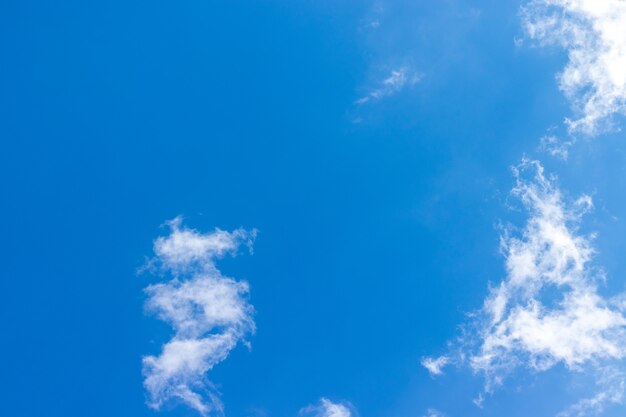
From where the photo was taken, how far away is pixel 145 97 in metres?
101

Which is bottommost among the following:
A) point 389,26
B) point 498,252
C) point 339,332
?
point 339,332

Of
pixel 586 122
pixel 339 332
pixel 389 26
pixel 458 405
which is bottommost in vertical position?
pixel 458 405

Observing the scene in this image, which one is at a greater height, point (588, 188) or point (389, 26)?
point (389, 26)

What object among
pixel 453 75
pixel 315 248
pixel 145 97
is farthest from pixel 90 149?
pixel 453 75

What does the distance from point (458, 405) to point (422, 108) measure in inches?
1778

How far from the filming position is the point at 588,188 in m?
97.5

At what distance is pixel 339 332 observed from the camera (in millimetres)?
96812

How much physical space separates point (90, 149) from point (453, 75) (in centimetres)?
5743

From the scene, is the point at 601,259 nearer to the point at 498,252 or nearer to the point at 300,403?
the point at 498,252

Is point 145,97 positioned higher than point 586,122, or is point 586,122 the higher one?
point 145,97

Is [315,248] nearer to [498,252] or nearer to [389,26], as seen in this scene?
[498,252]

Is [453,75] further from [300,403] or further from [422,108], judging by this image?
[300,403]

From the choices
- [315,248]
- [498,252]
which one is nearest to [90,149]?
[315,248]

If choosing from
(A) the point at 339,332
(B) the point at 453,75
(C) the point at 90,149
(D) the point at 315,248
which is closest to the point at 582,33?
(B) the point at 453,75
